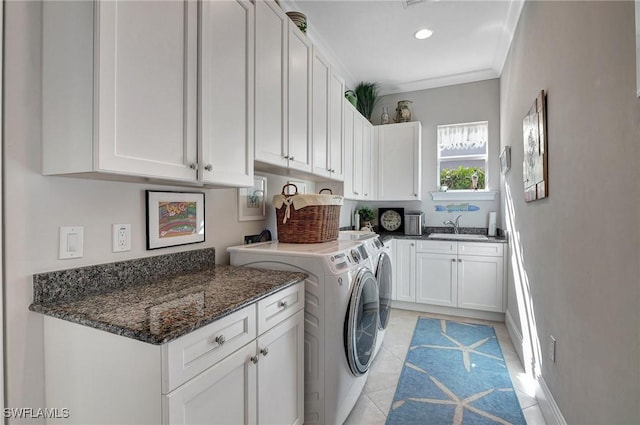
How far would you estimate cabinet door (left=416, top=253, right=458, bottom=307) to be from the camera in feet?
11.1

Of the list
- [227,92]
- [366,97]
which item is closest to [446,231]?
[366,97]

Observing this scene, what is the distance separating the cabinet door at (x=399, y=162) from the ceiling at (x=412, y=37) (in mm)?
659

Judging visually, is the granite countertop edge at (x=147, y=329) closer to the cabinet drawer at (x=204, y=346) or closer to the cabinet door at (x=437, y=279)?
the cabinet drawer at (x=204, y=346)

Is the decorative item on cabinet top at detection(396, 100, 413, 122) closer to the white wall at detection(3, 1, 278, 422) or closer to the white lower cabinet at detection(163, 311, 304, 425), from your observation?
the white lower cabinet at detection(163, 311, 304, 425)

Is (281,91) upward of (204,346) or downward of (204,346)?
upward

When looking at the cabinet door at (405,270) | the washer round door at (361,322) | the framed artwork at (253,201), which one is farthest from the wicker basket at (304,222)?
the cabinet door at (405,270)

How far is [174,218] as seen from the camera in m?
1.55

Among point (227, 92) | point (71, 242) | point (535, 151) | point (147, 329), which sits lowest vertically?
point (147, 329)

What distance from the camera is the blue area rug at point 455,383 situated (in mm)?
1798

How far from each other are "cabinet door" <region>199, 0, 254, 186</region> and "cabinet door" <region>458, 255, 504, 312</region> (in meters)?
2.67

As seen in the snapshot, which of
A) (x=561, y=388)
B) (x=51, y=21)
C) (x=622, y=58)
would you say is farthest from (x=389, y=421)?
(x=51, y=21)

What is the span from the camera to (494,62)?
3463 mm

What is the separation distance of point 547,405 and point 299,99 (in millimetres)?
2307

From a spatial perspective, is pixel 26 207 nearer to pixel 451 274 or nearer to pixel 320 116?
pixel 320 116
